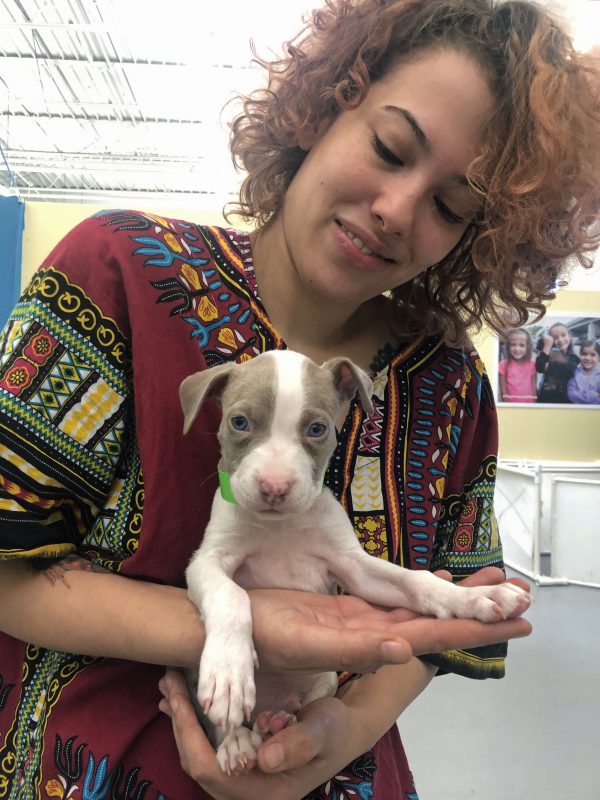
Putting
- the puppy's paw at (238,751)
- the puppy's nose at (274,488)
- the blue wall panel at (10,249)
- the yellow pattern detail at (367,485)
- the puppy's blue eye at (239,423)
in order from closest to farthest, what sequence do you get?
the puppy's paw at (238,751) < the puppy's nose at (274,488) < the puppy's blue eye at (239,423) < the yellow pattern detail at (367,485) < the blue wall panel at (10,249)

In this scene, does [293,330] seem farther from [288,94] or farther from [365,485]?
[288,94]

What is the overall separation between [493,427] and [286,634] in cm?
76

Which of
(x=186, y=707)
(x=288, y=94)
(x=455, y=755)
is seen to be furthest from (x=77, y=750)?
(x=455, y=755)

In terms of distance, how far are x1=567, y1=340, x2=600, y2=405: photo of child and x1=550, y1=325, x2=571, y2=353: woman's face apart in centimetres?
14

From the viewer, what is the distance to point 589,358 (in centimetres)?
554

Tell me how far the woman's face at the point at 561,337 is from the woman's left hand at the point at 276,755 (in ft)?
17.2

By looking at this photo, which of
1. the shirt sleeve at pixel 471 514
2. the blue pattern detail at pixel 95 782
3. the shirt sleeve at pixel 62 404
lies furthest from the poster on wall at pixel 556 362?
the blue pattern detail at pixel 95 782

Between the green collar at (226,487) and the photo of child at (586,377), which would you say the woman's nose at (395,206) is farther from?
the photo of child at (586,377)

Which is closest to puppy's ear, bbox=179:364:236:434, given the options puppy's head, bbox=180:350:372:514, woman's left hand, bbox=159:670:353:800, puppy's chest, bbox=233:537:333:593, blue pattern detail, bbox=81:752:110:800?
puppy's head, bbox=180:350:372:514

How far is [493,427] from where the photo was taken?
1.37 m

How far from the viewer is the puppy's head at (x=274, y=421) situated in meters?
0.99

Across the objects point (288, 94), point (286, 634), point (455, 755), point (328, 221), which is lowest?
point (455, 755)

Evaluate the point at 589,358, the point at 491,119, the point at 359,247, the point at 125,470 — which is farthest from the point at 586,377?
the point at 125,470

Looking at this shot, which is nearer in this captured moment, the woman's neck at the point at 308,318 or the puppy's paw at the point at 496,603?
the puppy's paw at the point at 496,603
